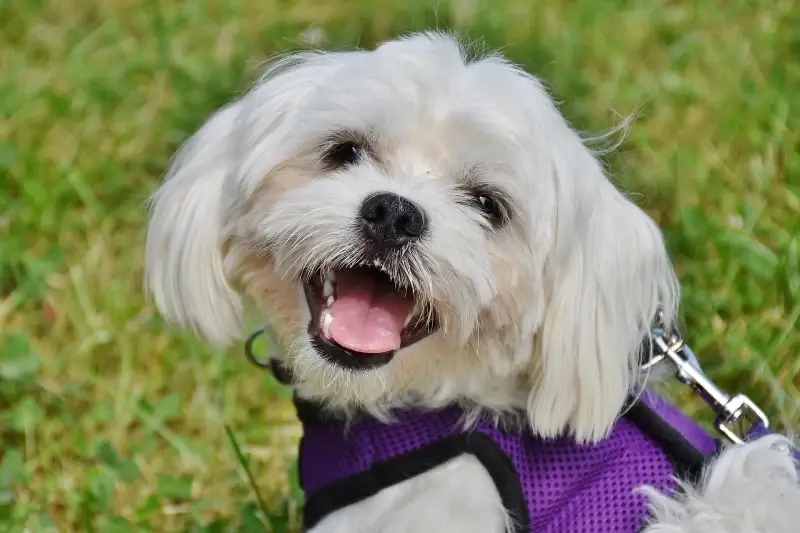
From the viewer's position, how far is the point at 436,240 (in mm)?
1278

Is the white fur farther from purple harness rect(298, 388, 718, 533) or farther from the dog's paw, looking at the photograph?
the dog's paw

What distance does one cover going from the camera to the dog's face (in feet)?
4.22

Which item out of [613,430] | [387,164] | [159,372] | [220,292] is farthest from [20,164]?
[613,430]

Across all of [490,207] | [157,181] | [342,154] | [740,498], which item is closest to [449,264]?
[490,207]

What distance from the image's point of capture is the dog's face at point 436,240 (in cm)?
129

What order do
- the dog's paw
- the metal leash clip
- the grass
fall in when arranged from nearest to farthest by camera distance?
1. the dog's paw
2. the metal leash clip
3. the grass

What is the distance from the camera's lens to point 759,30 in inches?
121

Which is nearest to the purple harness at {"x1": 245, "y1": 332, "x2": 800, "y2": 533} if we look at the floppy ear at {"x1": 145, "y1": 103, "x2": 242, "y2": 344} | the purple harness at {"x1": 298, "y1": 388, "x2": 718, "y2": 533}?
the purple harness at {"x1": 298, "y1": 388, "x2": 718, "y2": 533}

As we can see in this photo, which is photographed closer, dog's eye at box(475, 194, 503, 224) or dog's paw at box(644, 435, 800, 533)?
dog's paw at box(644, 435, 800, 533)

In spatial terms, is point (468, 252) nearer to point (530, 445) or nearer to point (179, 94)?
point (530, 445)

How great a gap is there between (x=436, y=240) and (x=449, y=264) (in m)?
0.04

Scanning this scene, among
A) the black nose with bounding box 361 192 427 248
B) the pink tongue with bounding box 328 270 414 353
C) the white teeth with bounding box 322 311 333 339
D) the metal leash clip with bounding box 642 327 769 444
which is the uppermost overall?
the black nose with bounding box 361 192 427 248

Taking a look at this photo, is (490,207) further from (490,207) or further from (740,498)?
(740,498)

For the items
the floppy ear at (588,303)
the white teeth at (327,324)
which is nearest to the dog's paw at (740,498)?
the floppy ear at (588,303)
